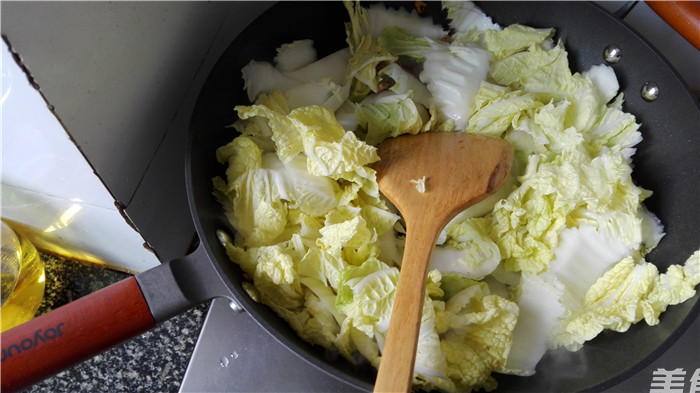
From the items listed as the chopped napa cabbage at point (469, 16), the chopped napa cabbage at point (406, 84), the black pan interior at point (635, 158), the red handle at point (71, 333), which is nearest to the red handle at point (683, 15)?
the black pan interior at point (635, 158)

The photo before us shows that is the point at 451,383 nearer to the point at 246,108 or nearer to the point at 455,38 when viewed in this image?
the point at 246,108

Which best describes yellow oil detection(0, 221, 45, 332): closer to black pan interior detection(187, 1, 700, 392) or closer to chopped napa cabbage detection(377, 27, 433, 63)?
black pan interior detection(187, 1, 700, 392)

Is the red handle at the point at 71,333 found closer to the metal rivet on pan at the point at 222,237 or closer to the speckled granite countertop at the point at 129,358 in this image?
the metal rivet on pan at the point at 222,237

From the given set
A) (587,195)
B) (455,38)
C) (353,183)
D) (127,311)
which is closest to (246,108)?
(353,183)

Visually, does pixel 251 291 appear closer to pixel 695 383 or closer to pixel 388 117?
pixel 388 117

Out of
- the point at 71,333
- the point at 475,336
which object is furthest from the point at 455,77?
the point at 71,333

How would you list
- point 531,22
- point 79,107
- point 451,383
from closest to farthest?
1. point 79,107
2. point 451,383
3. point 531,22
